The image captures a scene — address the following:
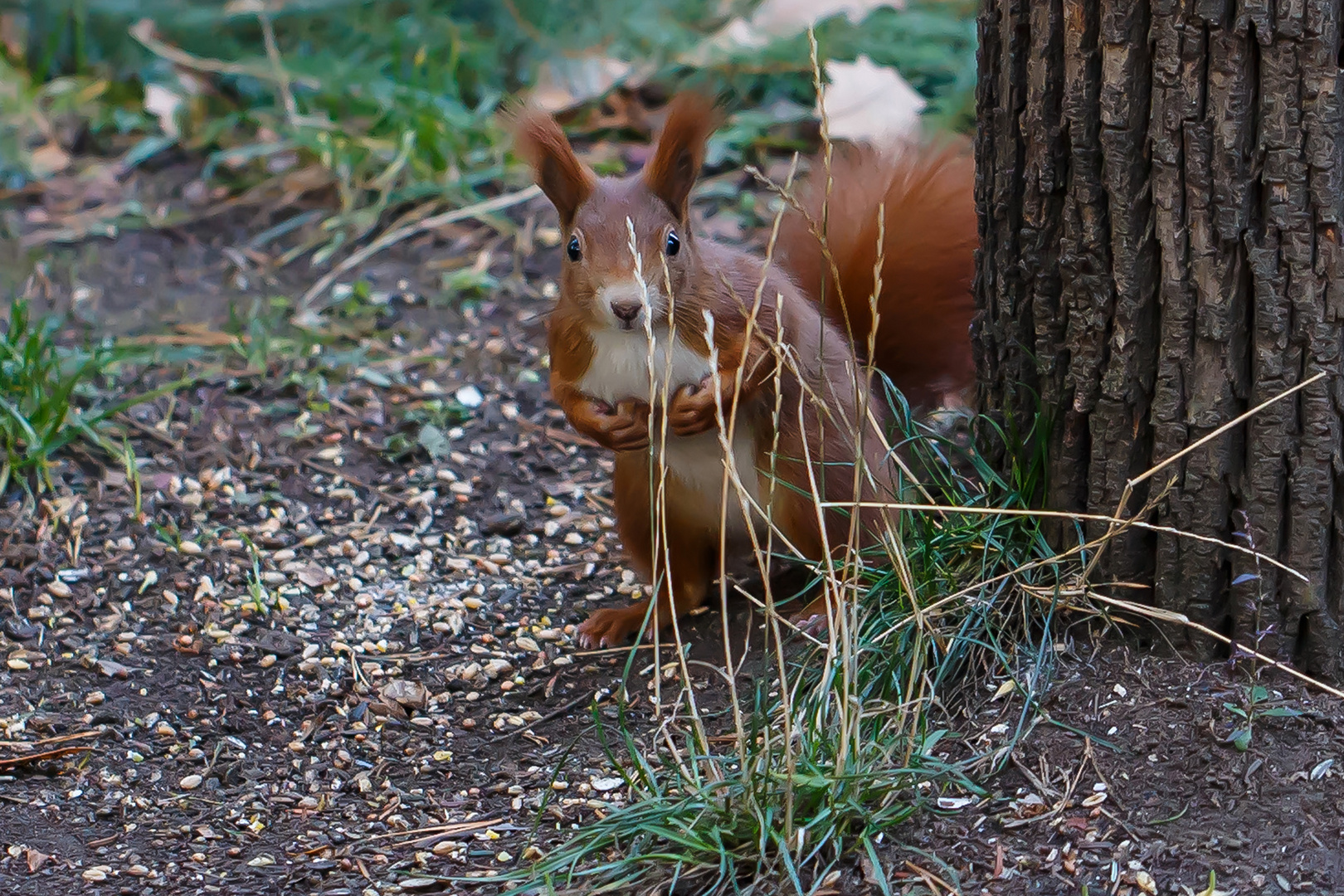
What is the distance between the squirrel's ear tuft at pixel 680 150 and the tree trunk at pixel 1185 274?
0.46m

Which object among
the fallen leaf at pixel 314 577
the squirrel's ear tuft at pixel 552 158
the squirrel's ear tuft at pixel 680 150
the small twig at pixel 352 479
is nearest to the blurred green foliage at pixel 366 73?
the small twig at pixel 352 479

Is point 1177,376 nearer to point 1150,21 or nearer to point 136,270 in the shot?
point 1150,21

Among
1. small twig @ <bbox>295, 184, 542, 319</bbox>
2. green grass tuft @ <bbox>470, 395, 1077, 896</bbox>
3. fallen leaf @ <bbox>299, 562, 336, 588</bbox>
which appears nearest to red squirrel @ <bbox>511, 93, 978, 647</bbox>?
green grass tuft @ <bbox>470, 395, 1077, 896</bbox>

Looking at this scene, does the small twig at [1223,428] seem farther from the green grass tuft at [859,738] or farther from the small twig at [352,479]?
the small twig at [352,479]

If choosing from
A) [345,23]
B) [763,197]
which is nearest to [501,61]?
[345,23]

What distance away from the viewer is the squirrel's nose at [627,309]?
233 centimetres

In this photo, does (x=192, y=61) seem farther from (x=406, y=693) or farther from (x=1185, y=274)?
(x=1185, y=274)

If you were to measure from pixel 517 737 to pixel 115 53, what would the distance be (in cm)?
385

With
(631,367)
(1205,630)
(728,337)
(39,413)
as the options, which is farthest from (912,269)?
(39,413)

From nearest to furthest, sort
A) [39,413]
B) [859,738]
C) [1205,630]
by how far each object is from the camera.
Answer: [859,738]
[1205,630]
[39,413]

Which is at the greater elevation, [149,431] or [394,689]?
[149,431]

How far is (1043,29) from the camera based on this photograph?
2051 mm

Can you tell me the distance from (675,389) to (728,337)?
0.45ft

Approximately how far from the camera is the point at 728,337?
248 centimetres
